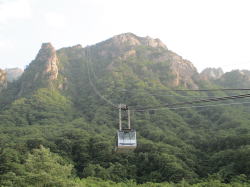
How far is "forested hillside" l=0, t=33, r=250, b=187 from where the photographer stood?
6294cm

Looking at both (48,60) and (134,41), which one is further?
(134,41)

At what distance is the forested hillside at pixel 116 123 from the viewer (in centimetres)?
6294

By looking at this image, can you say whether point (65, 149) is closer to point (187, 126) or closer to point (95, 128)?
point (95, 128)

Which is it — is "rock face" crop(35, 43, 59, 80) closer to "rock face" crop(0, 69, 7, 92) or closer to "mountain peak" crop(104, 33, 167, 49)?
"rock face" crop(0, 69, 7, 92)

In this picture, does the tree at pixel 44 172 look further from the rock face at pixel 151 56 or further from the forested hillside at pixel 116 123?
the rock face at pixel 151 56

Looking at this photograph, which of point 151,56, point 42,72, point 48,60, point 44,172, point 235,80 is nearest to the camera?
point 44,172

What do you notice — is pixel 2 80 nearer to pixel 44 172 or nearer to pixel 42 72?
pixel 42 72

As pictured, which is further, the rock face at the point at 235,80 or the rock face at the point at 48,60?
the rock face at the point at 48,60

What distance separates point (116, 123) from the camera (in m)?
99.8

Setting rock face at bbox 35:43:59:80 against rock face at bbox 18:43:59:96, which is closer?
rock face at bbox 18:43:59:96

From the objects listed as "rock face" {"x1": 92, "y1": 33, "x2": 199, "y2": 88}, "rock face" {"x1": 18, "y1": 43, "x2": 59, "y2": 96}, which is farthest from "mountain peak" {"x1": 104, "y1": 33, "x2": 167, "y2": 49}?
"rock face" {"x1": 18, "y1": 43, "x2": 59, "y2": 96}

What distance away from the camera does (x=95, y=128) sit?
310ft

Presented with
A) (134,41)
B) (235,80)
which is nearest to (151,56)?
(134,41)

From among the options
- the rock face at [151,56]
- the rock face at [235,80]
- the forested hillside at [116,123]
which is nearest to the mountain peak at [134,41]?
the rock face at [151,56]
